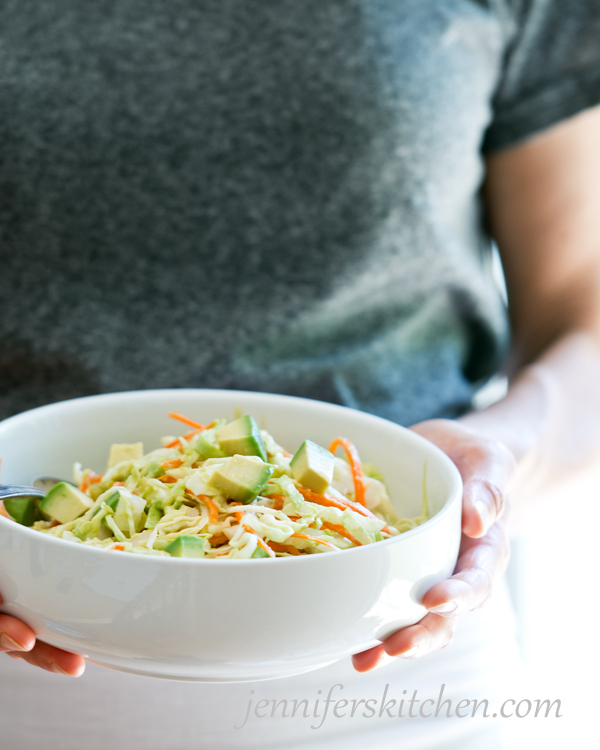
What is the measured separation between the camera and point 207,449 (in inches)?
33.1

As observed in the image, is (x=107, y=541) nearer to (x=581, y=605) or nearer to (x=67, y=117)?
(x=67, y=117)

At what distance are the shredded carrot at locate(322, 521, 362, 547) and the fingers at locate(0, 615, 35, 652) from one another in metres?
0.32

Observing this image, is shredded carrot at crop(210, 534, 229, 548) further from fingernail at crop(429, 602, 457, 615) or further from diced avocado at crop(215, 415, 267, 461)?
fingernail at crop(429, 602, 457, 615)

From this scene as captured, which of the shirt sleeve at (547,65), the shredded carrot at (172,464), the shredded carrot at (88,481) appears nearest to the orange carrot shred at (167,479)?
the shredded carrot at (172,464)

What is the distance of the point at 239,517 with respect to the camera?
2.45ft

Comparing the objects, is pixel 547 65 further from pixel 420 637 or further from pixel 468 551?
pixel 420 637

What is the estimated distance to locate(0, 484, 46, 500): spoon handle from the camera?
2.55 ft

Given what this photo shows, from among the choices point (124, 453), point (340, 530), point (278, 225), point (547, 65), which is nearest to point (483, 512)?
point (340, 530)

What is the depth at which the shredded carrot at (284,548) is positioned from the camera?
0.73 meters

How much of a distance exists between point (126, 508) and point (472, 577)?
38 centimetres

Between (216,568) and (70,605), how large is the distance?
149mm

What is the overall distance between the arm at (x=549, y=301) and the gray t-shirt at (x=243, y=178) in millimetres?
117

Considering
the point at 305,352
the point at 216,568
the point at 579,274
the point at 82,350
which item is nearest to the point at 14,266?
the point at 82,350

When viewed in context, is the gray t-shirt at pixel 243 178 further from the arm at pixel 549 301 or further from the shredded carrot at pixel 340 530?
the shredded carrot at pixel 340 530
